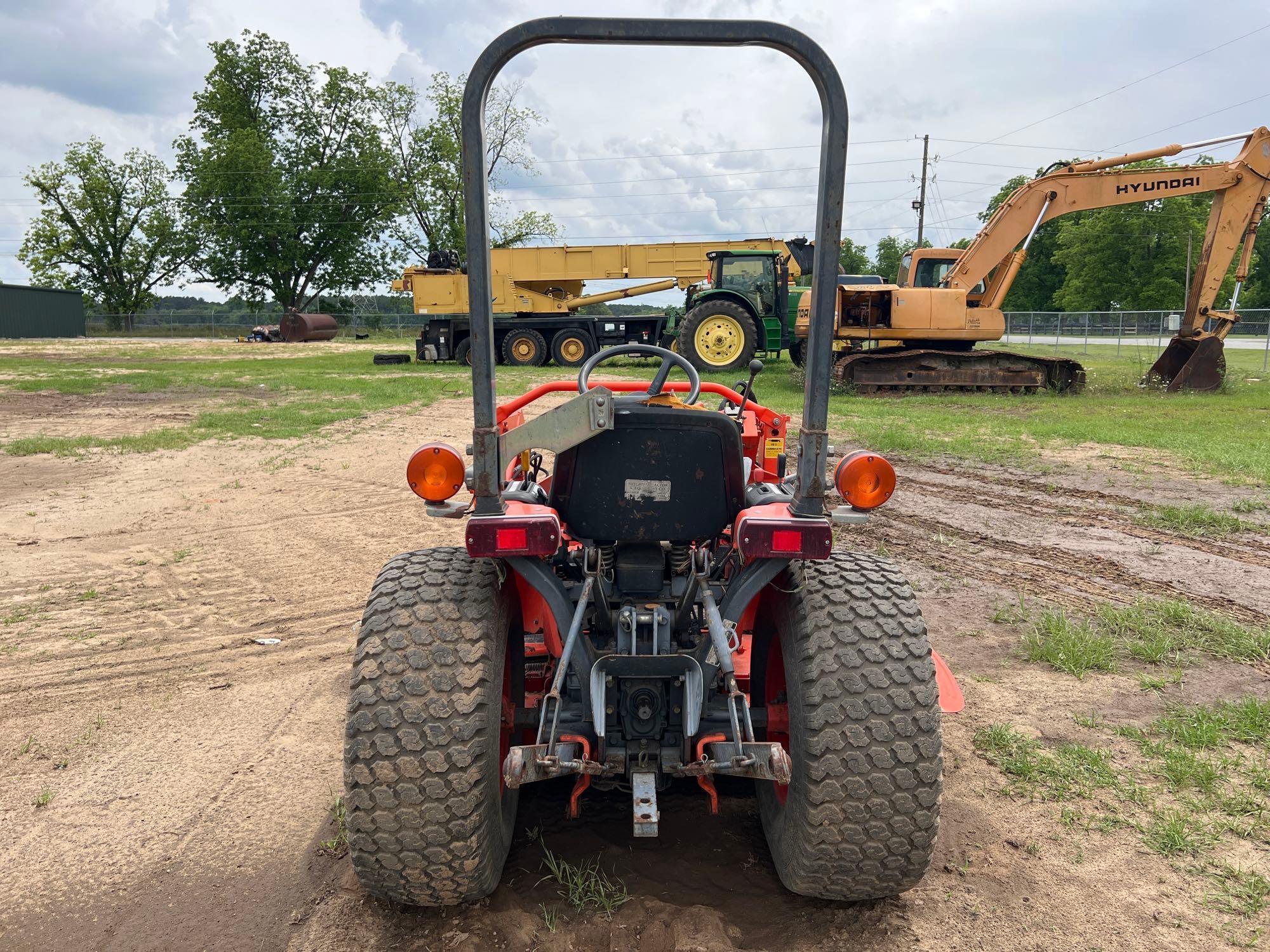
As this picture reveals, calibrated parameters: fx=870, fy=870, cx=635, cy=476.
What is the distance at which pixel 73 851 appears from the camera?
283 centimetres

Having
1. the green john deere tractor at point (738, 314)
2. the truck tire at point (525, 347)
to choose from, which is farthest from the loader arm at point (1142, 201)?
the truck tire at point (525, 347)

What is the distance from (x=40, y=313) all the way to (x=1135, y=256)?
62.2 metres

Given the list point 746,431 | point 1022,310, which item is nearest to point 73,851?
point 746,431

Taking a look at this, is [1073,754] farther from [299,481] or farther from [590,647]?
[299,481]

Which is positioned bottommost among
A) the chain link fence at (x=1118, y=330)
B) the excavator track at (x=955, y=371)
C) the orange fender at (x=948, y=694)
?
the orange fender at (x=948, y=694)

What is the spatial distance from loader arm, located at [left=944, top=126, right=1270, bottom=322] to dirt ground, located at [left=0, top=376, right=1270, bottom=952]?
946 cm

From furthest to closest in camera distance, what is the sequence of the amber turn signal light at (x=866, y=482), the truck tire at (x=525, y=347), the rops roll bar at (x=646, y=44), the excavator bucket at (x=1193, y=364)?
the truck tire at (x=525, y=347)
the excavator bucket at (x=1193, y=364)
the amber turn signal light at (x=866, y=482)
the rops roll bar at (x=646, y=44)

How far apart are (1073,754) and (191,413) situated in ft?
41.0

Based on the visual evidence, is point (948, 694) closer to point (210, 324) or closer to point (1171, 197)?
point (1171, 197)

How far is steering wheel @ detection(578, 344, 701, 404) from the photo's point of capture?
2854 millimetres

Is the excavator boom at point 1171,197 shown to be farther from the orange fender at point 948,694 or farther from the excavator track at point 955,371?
the orange fender at point 948,694

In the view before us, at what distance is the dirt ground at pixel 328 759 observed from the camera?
2457mm

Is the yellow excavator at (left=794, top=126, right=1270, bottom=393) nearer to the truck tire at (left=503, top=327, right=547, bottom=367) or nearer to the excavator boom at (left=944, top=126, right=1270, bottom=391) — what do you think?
the excavator boom at (left=944, top=126, right=1270, bottom=391)

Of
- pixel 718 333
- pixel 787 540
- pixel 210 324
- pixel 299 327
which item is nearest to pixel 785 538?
pixel 787 540
